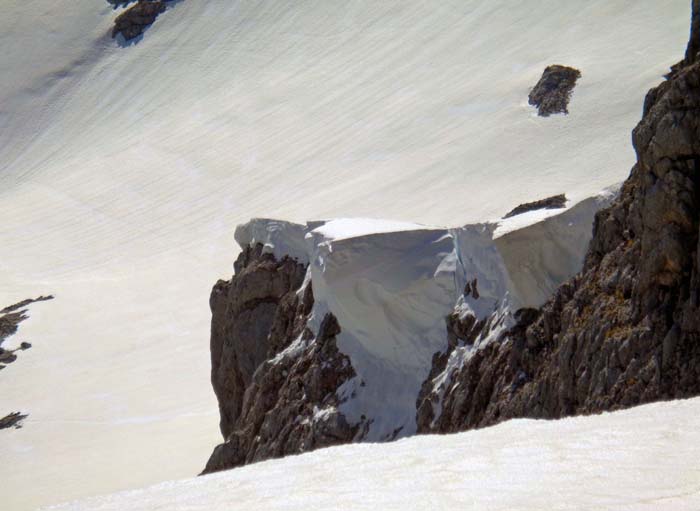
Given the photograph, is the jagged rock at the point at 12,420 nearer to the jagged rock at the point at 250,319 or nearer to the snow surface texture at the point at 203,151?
the snow surface texture at the point at 203,151

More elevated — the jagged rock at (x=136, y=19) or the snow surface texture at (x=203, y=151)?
the jagged rock at (x=136, y=19)

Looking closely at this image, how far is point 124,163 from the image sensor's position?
49.1m

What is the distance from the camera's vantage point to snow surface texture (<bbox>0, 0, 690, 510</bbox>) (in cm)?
2611

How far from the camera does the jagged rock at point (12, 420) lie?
25.4m

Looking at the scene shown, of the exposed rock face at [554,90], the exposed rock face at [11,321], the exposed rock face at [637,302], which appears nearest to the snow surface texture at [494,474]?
the exposed rock face at [637,302]

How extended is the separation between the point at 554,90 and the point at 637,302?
91.3 feet

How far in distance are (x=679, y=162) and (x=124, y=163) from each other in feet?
141

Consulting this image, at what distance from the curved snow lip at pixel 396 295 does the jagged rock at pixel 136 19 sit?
4954 cm

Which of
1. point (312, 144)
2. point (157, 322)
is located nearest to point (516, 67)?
point (312, 144)

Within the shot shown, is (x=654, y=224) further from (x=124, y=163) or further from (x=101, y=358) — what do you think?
(x=124, y=163)

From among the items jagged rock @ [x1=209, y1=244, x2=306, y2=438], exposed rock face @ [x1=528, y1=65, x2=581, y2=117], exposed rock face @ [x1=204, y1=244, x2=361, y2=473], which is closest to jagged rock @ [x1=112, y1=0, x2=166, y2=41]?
exposed rock face @ [x1=528, y1=65, x2=581, y2=117]

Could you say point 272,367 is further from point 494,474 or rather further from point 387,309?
point 494,474

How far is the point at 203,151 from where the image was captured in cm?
4722

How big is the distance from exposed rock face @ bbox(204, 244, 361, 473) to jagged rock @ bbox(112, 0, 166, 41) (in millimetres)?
46576
